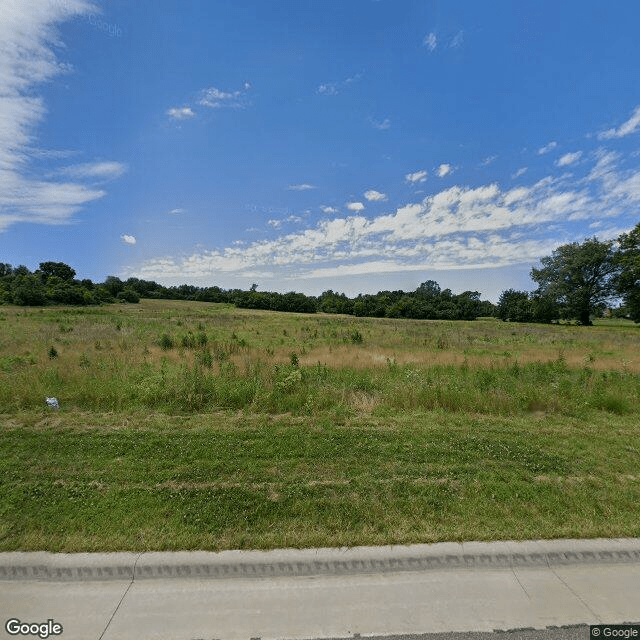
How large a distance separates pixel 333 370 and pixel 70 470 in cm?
715

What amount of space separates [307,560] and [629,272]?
61.5 metres

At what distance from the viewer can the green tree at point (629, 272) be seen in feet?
147

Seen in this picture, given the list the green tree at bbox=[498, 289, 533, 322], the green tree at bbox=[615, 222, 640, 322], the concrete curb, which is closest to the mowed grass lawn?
the concrete curb

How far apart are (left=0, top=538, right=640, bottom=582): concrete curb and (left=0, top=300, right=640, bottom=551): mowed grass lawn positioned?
0.11 m

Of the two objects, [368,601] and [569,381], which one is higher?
[569,381]

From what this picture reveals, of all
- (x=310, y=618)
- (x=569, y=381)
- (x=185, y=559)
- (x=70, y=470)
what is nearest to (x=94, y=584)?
(x=185, y=559)

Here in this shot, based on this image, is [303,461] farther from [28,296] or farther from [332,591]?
[28,296]

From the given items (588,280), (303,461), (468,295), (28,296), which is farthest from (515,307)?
(28,296)

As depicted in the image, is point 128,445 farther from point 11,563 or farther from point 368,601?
point 368,601

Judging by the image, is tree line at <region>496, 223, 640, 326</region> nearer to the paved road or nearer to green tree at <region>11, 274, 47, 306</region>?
the paved road

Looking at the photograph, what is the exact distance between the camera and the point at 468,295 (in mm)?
95750

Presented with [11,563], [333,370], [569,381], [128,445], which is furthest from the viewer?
[333,370]

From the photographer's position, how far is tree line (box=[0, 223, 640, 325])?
49.0 m

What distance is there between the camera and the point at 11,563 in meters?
2.88
